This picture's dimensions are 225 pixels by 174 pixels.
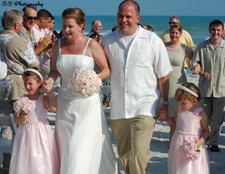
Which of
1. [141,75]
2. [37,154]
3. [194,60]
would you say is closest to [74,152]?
[37,154]

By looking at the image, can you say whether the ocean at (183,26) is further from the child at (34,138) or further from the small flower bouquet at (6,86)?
the child at (34,138)

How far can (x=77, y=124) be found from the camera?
5535 millimetres

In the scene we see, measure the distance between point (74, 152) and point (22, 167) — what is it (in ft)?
2.06

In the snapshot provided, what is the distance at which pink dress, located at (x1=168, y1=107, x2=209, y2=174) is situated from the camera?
559 centimetres

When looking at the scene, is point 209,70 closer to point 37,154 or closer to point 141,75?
point 141,75

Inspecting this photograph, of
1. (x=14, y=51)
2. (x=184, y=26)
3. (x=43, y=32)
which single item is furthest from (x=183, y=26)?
(x=14, y=51)

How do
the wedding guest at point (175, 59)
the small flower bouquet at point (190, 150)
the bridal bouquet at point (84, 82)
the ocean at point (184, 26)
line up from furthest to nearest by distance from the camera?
1. the ocean at point (184, 26)
2. the wedding guest at point (175, 59)
3. the small flower bouquet at point (190, 150)
4. the bridal bouquet at point (84, 82)

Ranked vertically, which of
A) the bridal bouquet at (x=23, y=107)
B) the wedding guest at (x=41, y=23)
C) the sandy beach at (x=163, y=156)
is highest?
the wedding guest at (x=41, y=23)

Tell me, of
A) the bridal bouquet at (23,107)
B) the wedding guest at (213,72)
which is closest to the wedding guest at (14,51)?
the bridal bouquet at (23,107)

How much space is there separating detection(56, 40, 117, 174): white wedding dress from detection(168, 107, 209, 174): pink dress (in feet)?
2.91

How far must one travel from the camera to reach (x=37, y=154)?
5.60m

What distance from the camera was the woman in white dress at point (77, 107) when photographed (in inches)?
216

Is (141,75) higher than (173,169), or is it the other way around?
Answer: (141,75)

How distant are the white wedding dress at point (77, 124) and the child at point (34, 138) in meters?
0.16
